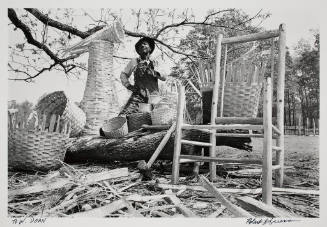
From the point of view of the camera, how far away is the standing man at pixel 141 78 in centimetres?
370

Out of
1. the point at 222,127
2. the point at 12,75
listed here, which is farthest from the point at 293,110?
the point at 12,75

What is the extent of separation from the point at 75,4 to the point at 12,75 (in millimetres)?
805

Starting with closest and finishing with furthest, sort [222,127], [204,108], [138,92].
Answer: [222,127] → [204,108] → [138,92]

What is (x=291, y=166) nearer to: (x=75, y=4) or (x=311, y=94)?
(x=311, y=94)

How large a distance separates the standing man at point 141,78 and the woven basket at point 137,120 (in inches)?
7.1

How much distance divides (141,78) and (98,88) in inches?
20.2

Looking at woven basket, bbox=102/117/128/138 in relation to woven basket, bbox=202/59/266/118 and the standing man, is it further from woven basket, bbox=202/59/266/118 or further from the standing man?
woven basket, bbox=202/59/266/118

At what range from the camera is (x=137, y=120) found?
11.5ft

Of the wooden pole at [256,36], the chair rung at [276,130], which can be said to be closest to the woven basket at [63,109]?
the wooden pole at [256,36]

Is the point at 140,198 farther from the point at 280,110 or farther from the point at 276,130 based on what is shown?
the point at 280,110

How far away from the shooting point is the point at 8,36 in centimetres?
282

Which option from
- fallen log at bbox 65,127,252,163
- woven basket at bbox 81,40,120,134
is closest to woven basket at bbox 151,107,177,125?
fallen log at bbox 65,127,252,163

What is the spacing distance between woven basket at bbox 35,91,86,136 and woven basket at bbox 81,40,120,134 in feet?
0.37

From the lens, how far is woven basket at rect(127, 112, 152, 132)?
3496 mm
